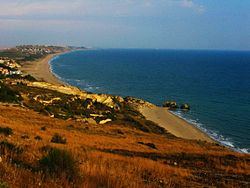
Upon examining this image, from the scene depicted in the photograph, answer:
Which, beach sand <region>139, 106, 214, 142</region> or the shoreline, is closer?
the shoreline

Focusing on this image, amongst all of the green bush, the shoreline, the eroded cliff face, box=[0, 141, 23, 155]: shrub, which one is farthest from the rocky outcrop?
box=[0, 141, 23, 155]: shrub

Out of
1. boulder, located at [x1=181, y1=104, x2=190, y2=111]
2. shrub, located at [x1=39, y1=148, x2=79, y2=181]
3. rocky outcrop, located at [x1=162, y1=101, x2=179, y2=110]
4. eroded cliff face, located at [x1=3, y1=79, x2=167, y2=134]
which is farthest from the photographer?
rocky outcrop, located at [x1=162, y1=101, x2=179, y2=110]

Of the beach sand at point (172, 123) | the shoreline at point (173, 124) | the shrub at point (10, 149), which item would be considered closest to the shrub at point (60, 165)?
the shrub at point (10, 149)

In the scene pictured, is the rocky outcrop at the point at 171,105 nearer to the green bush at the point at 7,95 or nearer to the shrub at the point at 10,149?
the green bush at the point at 7,95

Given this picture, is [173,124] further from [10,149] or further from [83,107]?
[10,149]

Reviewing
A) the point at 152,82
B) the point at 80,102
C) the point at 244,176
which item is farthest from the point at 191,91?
the point at 244,176

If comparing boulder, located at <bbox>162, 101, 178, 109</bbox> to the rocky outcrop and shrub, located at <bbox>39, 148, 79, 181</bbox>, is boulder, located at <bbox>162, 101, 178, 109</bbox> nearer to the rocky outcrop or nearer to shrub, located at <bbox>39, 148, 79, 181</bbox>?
the rocky outcrop
